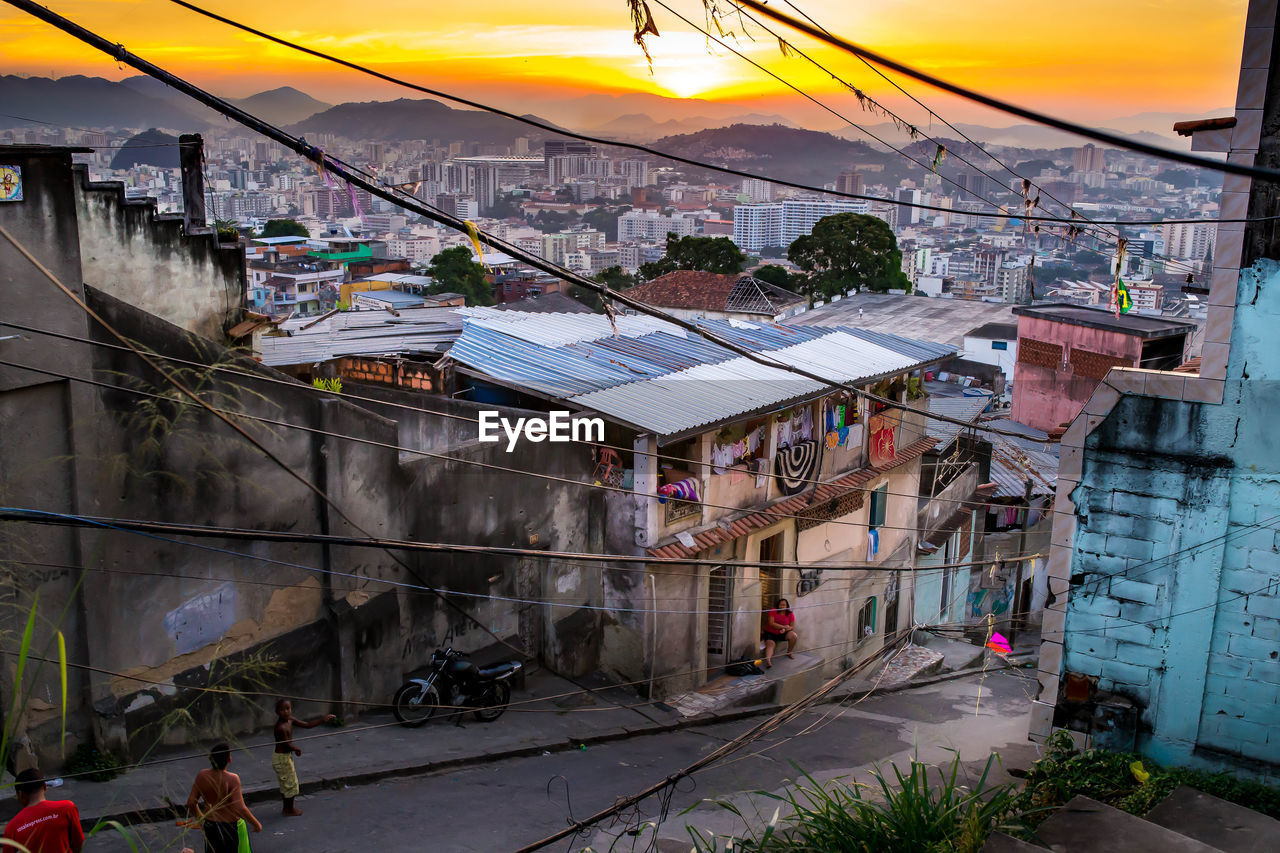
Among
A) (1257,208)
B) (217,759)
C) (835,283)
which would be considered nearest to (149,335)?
(217,759)

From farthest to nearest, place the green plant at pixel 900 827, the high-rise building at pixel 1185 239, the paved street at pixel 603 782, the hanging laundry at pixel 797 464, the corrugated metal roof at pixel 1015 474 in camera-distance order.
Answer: the high-rise building at pixel 1185 239, the corrugated metal roof at pixel 1015 474, the hanging laundry at pixel 797 464, the paved street at pixel 603 782, the green plant at pixel 900 827

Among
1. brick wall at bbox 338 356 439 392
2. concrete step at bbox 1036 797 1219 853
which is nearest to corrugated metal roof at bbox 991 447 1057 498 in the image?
brick wall at bbox 338 356 439 392

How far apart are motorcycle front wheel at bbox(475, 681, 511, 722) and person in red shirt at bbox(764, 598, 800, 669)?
5024 millimetres

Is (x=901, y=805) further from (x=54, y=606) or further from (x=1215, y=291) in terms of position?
(x=54, y=606)

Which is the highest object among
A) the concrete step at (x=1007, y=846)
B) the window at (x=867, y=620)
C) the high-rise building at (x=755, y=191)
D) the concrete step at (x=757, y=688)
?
the high-rise building at (x=755, y=191)

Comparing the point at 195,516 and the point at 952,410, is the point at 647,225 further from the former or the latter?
the point at 195,516

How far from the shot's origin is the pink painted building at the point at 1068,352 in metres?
27.9

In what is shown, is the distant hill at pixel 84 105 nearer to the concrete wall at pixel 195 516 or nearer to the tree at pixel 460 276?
the concrete wall at pixel 195 516

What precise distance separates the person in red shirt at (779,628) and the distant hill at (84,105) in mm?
12413

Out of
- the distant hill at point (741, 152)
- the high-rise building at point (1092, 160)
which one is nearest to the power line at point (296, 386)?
the high-rise building at point (1092, 160)

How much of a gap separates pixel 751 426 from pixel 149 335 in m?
9.04

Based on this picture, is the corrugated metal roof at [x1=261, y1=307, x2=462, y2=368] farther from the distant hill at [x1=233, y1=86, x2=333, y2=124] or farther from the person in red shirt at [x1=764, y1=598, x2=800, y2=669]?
the distant hill at [x1=233, y1=86, x2=333, y2=124]

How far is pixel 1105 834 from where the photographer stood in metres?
7.19

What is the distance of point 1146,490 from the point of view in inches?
355
